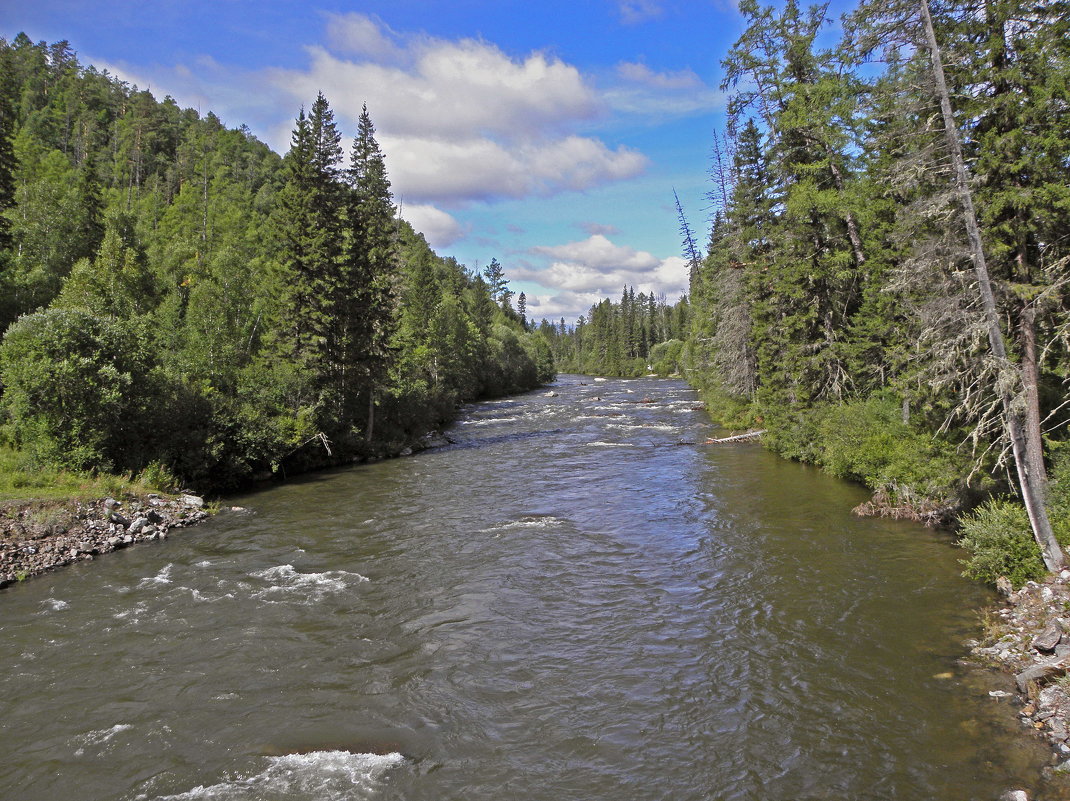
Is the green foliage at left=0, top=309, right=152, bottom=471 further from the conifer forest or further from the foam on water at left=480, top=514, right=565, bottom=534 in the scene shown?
the foam on water at left=480, top=514, right=565, bottom=534

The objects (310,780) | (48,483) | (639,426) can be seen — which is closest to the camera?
(310,780)

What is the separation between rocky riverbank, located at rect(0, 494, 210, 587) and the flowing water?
92 centimetres

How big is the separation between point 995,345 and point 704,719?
9.61 m

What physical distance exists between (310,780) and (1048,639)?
37.8ft

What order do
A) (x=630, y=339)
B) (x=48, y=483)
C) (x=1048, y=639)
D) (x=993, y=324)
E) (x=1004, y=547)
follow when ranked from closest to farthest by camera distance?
(x=1048, y=639) → (x=993, y=324) → (x=1004, y=547) → (x=48, y=483) → (x=630, y=339)

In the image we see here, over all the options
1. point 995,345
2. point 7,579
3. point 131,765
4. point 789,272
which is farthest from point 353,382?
point 995,345

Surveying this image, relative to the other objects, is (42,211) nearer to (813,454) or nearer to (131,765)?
(131,765)

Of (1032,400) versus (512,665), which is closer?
(512,665)

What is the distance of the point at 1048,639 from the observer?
32.7 feet

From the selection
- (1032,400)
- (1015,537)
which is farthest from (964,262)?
(1015,537)

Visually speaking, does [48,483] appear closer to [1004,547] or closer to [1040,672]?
[1040,672]

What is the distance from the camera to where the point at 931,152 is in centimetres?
1348

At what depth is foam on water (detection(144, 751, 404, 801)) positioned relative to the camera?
7.97m

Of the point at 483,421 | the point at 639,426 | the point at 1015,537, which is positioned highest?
the point at 483,421
